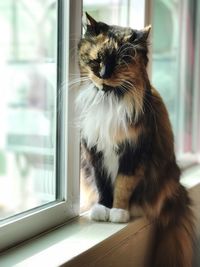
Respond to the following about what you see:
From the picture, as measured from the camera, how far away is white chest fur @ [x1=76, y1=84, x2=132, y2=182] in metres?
1.12

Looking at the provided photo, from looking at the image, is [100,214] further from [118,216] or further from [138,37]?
[138,37]

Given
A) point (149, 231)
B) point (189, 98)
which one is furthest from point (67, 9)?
point (189, 98)

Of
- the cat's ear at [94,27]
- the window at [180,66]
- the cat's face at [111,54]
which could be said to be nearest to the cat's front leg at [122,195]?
the cat's face at [111,54]

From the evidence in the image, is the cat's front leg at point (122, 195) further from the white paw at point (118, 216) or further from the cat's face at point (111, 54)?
the cat's face at point (111, 54)

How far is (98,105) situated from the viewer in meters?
1.14

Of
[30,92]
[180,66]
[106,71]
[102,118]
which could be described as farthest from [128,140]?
[180,66]

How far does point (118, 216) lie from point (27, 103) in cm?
47

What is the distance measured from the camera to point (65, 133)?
1.22m

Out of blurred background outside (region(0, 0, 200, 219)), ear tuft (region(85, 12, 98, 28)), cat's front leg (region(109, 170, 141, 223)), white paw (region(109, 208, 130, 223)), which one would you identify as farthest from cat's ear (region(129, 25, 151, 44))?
white paw (region(109, 208, 130, 223))

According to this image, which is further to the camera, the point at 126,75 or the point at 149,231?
the point at 149,231

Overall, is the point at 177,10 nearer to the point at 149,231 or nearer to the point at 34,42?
the point at 34,42

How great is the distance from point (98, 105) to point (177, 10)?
116cm

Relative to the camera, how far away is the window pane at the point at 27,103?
3.95 feet

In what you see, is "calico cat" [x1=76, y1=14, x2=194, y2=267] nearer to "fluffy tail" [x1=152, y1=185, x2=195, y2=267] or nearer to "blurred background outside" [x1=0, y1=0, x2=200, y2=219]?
"fluffy tail" [x1=152, y1=185, x2=195, y2=267]
